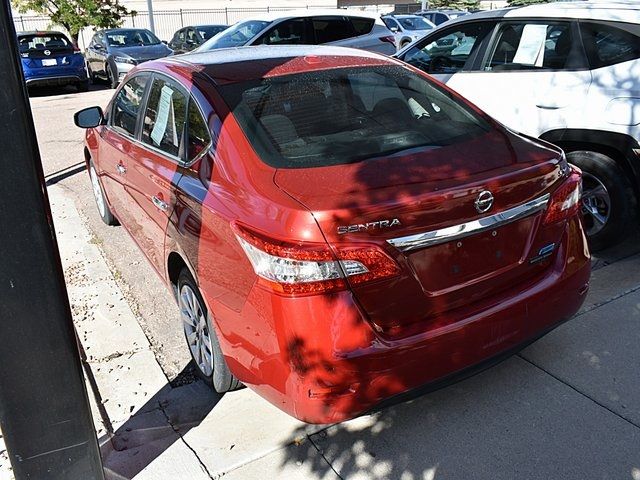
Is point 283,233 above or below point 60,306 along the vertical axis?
above

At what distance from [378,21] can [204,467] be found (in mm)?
10742

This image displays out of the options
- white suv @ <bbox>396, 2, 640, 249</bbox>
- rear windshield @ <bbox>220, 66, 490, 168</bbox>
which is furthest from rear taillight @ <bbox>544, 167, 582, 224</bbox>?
white suv @ <bbox>396, 2, 640, 249</bbox>

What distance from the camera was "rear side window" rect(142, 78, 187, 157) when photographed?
10.6 ft

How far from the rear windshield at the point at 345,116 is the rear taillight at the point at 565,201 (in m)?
0.52

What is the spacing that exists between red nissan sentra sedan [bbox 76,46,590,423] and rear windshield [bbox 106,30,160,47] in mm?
13963

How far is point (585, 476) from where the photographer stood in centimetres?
250

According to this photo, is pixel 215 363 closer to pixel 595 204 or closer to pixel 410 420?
pixel 410 420

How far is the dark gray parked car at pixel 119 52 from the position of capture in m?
14.9

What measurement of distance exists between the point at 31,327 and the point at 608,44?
4276 millimetres

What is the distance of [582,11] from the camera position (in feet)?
15.0

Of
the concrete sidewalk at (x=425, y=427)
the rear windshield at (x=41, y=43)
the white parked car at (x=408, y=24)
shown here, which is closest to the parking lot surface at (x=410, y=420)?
the concrete sidewalk at (x=425, y=427)

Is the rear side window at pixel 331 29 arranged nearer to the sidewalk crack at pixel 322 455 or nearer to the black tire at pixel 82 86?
the black tire at pixel 82 86

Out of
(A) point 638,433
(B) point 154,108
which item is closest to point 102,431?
(B) point 154,108

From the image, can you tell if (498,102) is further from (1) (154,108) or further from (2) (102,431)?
(2) (102,431)
